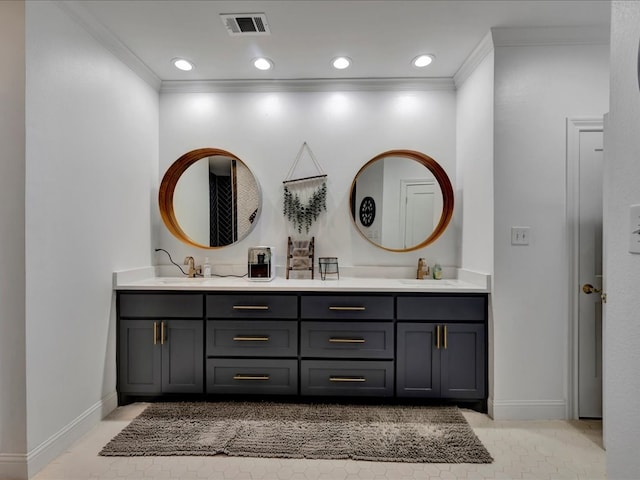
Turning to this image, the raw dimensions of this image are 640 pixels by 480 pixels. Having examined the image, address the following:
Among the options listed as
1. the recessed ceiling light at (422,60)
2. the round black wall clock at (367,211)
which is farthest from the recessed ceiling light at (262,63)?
the round black wall clock at (367,211)

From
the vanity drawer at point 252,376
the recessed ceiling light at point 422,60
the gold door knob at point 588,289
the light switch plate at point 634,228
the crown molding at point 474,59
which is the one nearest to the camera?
the light switch plate at point 634,228

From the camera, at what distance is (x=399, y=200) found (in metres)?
2.95

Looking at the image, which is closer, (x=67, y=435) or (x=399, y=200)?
(x=67, y=435)

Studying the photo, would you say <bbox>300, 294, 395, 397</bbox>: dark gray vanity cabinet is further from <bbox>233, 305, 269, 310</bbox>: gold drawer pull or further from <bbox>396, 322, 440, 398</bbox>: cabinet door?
<bbox>233, 305, 269, 310</bbox>: gold drawer pull

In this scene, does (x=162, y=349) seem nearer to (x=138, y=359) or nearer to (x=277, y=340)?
(x=138, y=359)

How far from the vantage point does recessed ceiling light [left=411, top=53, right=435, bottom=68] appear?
8.35ft

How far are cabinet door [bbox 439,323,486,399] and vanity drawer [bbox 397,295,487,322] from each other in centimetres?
6

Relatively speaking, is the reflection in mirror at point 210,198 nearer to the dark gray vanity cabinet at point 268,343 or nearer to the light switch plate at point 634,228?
the dark gray vanity cabinet at point 268,343

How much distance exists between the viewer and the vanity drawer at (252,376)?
242 centimetres

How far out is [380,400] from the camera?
246cm

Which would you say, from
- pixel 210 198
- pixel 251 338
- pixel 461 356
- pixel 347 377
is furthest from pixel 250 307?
pixel 461 356

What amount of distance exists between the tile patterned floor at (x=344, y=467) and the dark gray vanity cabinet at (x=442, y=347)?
0.39 meters

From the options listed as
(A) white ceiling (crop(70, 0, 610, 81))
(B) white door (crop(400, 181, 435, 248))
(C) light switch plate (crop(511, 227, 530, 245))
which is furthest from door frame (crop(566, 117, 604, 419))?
(B) white door (crop(400, 181, 435, 248))

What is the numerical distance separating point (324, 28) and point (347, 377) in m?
2.26
